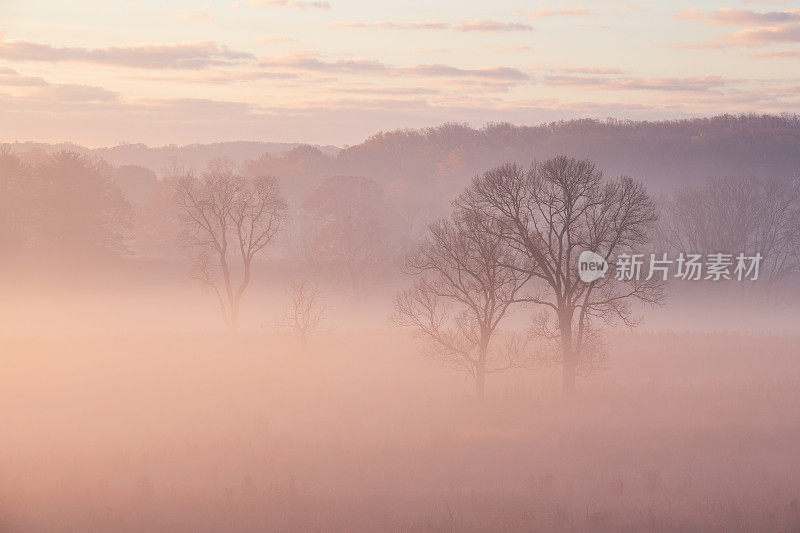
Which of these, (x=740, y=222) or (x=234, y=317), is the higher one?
(x=740, y=222)

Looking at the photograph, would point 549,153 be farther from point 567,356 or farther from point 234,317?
point 567,356

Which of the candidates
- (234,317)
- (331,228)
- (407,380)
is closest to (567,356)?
(407,380)

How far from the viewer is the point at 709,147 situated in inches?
5005

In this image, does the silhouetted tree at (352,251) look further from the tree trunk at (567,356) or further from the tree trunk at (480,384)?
the tree trunk at (567,356)

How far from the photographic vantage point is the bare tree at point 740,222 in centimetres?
7075

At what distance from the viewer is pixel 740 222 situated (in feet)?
234

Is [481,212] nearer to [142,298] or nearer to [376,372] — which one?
[376,372]

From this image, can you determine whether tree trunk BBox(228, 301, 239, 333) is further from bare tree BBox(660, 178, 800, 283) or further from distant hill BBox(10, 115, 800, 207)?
distant hill BBox(10, 115, 800, 207)

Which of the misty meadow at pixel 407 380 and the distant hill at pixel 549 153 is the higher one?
the distant hill at pixel 549 153

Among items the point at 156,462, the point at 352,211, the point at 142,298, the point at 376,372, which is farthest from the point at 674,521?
the point at 352,211

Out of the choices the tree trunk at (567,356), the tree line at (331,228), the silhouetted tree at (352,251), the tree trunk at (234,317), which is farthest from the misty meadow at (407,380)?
the tree trunk at (234,317)

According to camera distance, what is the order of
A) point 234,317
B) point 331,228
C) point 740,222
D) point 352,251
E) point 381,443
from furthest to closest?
point 740,222
point 331,228
point 352,251
point 234,317
point 381,443

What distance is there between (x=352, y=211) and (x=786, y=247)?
1681 inches

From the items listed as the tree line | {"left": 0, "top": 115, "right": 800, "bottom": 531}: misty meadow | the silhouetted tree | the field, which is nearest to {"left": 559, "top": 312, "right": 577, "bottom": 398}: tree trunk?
{"left": 0, "top": 115, "right": 800, "bottom": 531}: misty meadow
